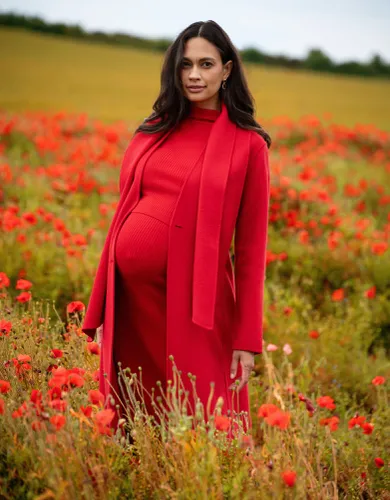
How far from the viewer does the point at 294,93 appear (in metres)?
28.7

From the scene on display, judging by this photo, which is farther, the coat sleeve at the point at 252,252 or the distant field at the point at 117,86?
the distant field at the point at 117,86

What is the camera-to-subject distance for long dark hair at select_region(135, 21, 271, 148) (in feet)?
7.85

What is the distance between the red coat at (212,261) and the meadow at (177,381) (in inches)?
9.7

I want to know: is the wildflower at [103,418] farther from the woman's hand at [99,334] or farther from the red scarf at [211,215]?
the woman's hand at [99,334]

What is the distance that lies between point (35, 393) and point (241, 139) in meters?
1.26

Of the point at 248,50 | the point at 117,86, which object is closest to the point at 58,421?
the point at 117,86

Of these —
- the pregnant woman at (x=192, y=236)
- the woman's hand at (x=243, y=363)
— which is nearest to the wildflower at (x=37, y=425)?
the pregnant woman at (x=192, y=236)

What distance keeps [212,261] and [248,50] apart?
36.0 meters

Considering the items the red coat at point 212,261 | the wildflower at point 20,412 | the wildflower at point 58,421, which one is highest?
the red coat at point 212,261

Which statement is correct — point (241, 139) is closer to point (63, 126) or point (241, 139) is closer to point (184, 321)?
point (184, 321)

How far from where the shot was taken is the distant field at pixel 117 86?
21.2 meters

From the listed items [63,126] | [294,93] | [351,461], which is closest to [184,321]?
[351,461]

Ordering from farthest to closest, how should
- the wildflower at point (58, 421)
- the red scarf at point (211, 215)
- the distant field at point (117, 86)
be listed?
the distant field at point (117, 86) < the red scarf at point (211, 215) < the wildflower at point (58, 421)

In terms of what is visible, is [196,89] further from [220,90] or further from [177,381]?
[177,381]
